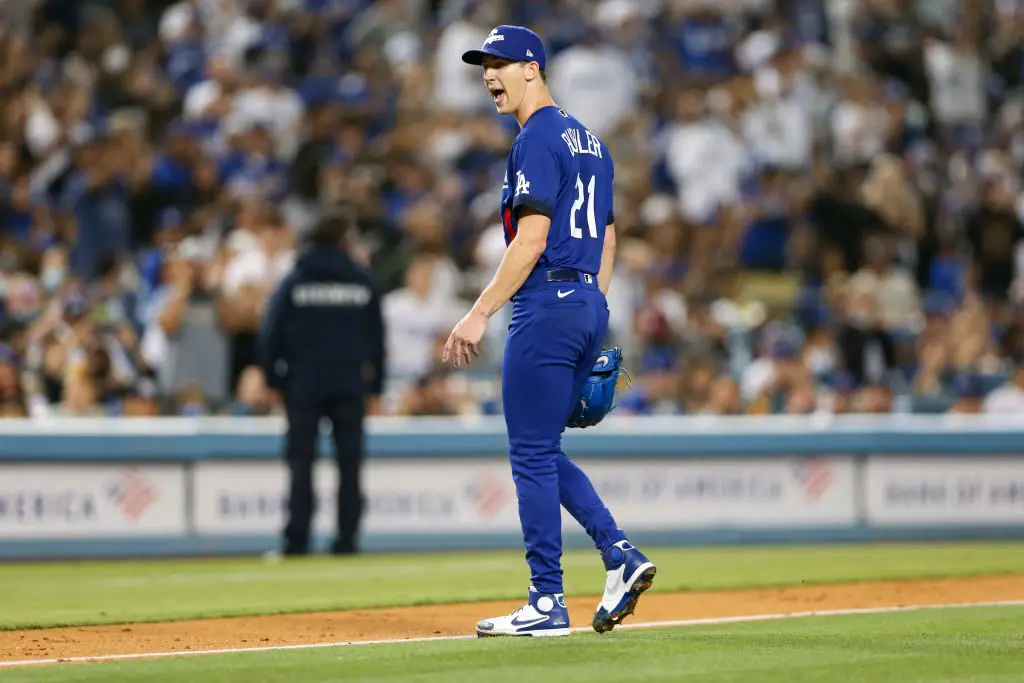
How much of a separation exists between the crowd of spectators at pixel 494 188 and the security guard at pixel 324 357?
3.58ft

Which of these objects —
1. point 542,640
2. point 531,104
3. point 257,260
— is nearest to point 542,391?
point 542,640

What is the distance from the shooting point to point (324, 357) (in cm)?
1265

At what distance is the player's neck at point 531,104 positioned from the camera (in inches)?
276

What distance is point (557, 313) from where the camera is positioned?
6844 millimetres

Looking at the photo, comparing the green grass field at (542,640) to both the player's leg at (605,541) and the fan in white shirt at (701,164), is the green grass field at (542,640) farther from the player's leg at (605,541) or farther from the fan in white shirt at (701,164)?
the fan in white shirt at (701,164)

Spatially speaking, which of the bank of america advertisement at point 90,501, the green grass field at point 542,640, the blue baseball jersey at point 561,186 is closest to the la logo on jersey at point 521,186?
the blue baseball jersey at point 561,186

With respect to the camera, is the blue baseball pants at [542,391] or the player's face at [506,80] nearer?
the blue baseball pants at [542,391]

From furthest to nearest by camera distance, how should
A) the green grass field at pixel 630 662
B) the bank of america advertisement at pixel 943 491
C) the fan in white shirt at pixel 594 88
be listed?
the fan in white shirt at pixel 594 88
the bank of america advertisement at pixel 943 491
the green grass field at pixel 630 662

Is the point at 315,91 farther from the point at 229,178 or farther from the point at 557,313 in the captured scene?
the point at 557,313

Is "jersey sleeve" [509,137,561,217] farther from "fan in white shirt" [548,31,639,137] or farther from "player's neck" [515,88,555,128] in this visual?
"fan in white shirt" [548,31,639,137]

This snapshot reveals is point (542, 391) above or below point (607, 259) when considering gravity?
below

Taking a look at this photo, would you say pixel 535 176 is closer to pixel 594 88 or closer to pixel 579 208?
pixel 579 208

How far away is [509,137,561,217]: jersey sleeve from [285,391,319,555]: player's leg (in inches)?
237

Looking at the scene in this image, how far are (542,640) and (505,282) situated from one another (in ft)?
4.52
